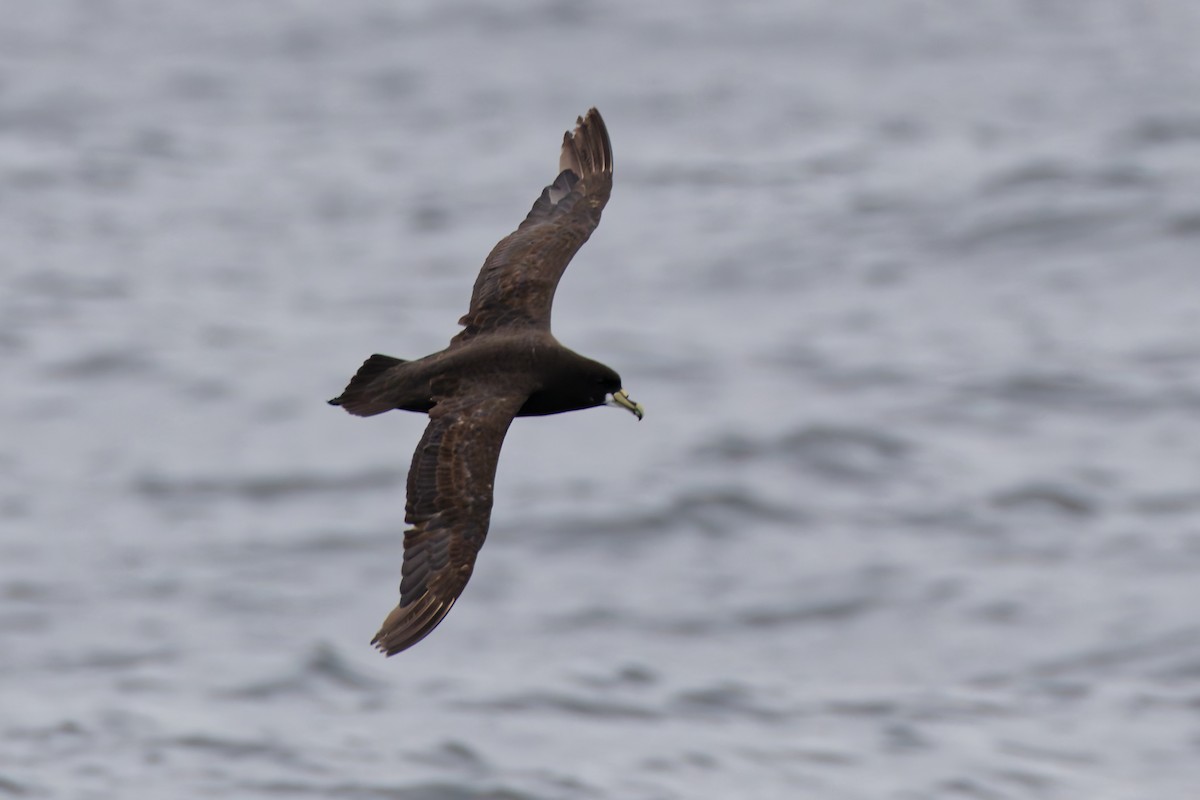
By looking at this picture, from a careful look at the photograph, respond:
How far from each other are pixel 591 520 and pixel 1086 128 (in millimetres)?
11985

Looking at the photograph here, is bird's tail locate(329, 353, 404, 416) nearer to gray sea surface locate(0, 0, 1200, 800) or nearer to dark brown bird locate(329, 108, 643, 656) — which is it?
dark brown bird locate(329, 108, 643, 656)

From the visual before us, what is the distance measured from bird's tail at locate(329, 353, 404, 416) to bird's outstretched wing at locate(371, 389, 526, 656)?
296 mm

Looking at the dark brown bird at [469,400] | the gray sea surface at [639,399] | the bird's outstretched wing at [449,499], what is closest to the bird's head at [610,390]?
the dark brown bird at [469,400]

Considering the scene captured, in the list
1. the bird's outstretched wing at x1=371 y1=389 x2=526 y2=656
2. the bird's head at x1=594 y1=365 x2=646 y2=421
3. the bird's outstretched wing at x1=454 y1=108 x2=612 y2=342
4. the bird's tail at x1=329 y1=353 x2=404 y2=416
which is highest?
the bird's outstretched wing at x1=454 y1=108 x2=612 y2=342

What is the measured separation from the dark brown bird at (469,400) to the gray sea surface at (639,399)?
5719mm

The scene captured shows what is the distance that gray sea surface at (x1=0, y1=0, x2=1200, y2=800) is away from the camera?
1566 centimetres

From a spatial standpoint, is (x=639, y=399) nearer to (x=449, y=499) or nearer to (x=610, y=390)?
(x=610, y=390)

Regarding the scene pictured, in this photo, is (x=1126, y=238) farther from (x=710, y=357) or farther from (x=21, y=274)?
(x=21, y=274)

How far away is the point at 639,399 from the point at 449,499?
1279 centimetres

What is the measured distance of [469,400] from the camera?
8688 mm

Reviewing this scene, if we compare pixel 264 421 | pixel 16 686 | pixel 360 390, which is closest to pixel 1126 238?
pixel 264 421

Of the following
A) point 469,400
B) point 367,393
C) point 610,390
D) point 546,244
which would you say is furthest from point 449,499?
point 546,244

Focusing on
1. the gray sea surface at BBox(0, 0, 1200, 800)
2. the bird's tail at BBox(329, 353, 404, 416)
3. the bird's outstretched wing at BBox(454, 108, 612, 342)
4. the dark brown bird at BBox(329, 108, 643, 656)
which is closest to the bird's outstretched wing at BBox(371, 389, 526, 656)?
the dark brown bird at BBox(329, 108, 643, 656)

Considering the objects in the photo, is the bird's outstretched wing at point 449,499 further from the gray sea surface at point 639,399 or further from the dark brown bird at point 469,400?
the gray sea surface at point 639,399
